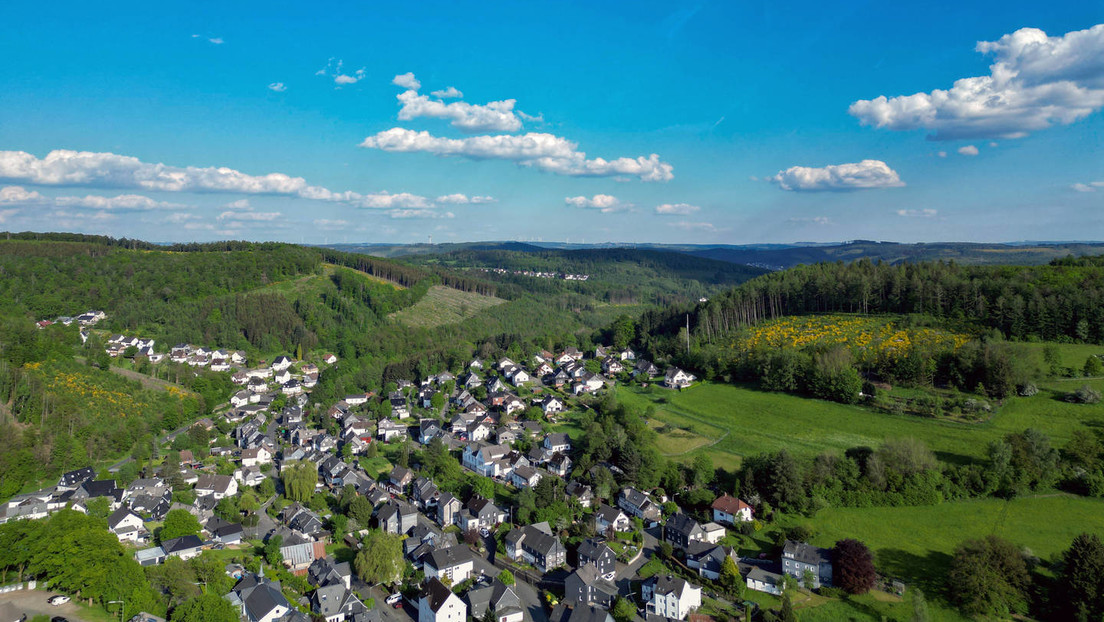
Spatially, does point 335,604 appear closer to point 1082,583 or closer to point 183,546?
point 183,546

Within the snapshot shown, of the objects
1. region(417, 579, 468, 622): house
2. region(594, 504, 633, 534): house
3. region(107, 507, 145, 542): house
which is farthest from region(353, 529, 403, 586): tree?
region(107, 507, 145, 542): house

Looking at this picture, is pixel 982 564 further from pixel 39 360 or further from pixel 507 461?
pixel 39 360

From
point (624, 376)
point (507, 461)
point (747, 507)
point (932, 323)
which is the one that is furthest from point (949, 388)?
point (507, 461)

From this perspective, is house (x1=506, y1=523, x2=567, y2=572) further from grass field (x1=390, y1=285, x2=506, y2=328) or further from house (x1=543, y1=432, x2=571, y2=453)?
grass field (x1=390, y1=285, x2=506, y2=328)

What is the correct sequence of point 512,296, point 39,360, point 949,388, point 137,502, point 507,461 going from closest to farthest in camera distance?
1. point 137,502
2. point 507,461
3. point 949,388
4. point 39,360
5. point 512,296

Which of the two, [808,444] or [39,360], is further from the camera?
[39,360]

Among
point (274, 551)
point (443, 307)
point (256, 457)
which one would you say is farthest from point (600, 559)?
point (443, 307)

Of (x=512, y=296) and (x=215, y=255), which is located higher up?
(x=215, y=255)
